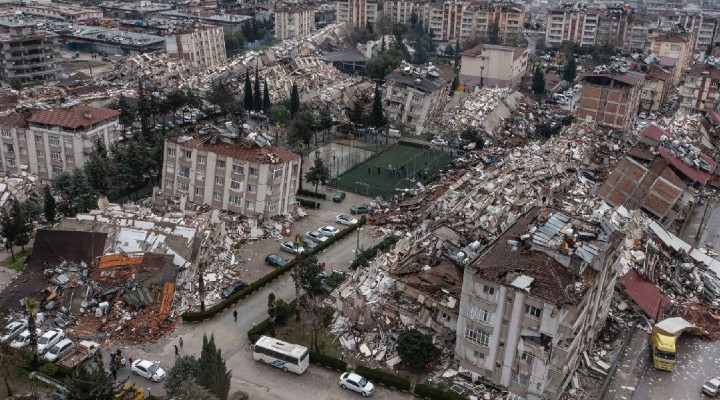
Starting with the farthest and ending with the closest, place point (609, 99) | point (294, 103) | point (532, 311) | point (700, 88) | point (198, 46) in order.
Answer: point (198, 46)
point (700, 88)
point (294, 103)
point (609, 99)
point (532, 311)

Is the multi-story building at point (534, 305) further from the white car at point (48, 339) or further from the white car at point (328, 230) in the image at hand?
the white car at point (48, 339)

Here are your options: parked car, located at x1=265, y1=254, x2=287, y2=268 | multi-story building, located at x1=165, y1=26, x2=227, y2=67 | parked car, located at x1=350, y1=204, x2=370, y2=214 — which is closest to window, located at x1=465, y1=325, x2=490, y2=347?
parked car, located at x1=265, y1=254, x2=287, y2=268

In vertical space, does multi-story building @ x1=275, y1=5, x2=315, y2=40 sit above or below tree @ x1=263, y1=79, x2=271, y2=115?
above

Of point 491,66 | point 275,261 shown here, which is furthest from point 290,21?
point 275,261

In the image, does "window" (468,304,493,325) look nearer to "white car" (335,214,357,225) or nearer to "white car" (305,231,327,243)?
"white car" (305,231,327,243)

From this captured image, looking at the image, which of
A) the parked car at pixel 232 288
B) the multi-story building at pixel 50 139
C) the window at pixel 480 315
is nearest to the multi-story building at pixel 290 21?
the multi-story building at pixel 50 139

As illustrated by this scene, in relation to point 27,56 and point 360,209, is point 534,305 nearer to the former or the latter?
point 360,209

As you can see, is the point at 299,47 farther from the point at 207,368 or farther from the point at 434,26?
the point at 207,368
